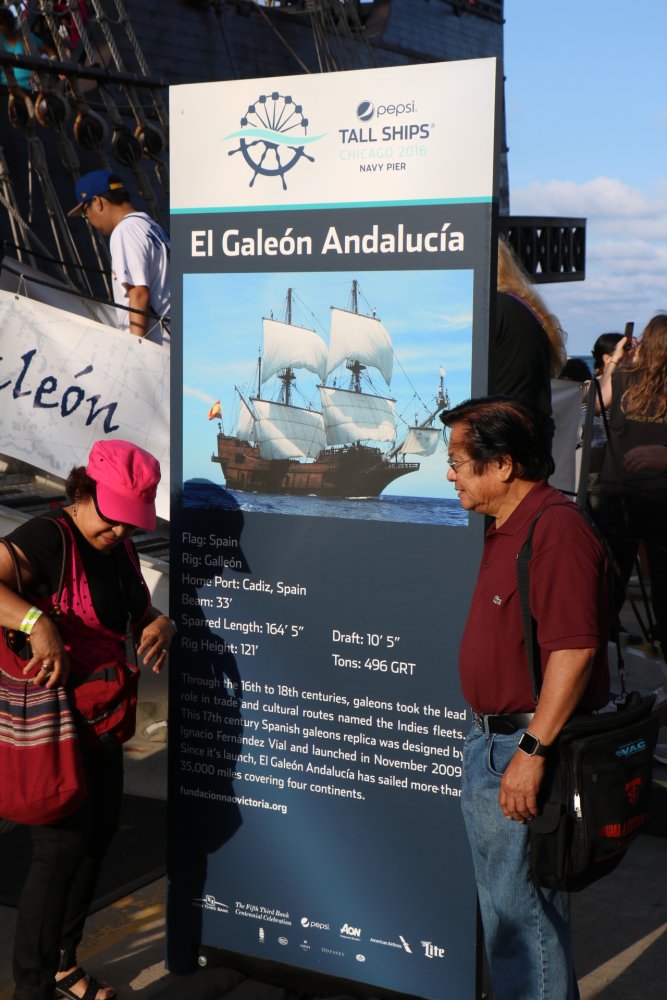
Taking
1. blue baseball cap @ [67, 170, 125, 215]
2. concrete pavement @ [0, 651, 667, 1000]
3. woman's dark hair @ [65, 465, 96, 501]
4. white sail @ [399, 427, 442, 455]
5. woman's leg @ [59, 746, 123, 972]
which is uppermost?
blue baseball cap @ [67, 170, 125, 215]

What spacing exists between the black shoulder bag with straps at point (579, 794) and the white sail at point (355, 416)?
0.67m

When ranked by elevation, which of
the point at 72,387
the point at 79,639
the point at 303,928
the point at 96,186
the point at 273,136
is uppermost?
the point at 96,186

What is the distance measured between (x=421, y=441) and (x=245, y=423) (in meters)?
0.53

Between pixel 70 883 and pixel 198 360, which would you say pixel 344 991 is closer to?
pixel 70 883

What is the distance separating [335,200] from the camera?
9.99 ft

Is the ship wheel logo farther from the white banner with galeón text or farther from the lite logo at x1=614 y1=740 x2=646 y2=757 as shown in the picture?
the white banner with galeón text

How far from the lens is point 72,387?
16.9 ft

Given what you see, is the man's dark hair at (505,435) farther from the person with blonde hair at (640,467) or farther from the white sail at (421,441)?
the person with blonde hair at (640,467)

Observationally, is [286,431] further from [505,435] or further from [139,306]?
[139,306]

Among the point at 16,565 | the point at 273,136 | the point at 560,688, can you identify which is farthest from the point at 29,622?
the point at 273,136

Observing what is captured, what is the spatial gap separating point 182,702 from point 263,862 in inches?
20.1

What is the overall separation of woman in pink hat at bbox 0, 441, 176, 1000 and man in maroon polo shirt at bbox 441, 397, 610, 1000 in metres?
0.95

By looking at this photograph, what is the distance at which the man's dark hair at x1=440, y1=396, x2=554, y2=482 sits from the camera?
252cm

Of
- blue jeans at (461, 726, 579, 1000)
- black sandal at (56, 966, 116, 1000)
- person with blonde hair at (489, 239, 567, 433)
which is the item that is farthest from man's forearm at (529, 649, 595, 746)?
person with blonde hair at (489, 239, 567, 433)
